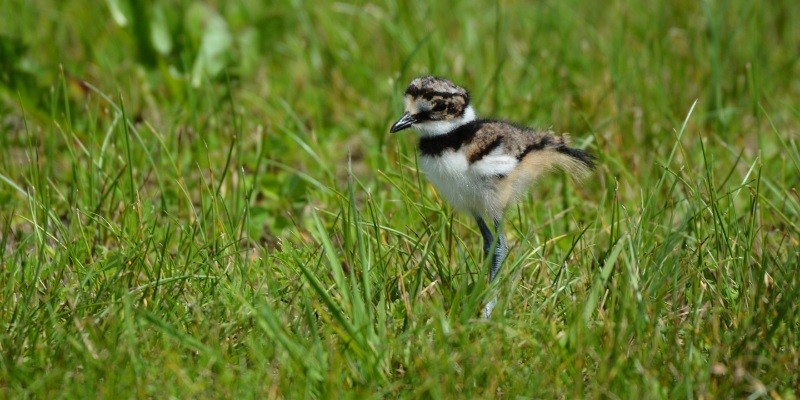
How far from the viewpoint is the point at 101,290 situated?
305cm

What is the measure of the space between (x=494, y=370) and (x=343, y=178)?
87.5 inches

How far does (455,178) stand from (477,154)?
0.34 ft

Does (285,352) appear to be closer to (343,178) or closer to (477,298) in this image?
(477,298)

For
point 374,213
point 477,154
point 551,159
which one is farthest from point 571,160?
point 374,213

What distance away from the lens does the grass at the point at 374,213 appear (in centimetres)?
281

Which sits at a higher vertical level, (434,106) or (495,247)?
(434,106)

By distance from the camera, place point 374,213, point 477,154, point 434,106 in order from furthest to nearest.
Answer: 1. point 374,213
2. point 434,106
3. point 477,154

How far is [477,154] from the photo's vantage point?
3281mm

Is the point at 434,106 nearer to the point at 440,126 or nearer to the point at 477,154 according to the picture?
the point at 440,126

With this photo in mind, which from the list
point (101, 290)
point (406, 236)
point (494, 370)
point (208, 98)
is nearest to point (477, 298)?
point (494, 370)

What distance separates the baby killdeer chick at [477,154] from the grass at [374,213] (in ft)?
0.58

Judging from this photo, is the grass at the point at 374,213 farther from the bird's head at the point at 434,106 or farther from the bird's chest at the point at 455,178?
the bird's head at the point at 434,106

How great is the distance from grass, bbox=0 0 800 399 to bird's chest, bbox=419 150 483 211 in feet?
0.49

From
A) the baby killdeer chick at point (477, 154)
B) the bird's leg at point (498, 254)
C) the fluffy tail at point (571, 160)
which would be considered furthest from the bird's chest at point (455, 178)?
the fluffy tail at point (571, 160)
